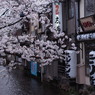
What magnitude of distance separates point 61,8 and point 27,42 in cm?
582

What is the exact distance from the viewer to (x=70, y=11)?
58.5 feet

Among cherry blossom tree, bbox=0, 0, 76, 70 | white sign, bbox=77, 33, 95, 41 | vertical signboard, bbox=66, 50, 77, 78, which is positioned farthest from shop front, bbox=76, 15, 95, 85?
cherry blossom tree, bbox=0, 0, 76, 70

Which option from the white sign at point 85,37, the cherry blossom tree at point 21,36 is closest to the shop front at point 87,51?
the white sign at point 85,37

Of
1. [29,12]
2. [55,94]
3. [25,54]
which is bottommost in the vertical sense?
[55,94]

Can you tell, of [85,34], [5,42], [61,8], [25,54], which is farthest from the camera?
[61,8]

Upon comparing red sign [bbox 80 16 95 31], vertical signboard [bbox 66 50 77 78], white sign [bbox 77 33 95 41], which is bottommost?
vertical signboard [bbox 66 50 77 78]

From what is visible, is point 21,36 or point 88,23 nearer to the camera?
point 21,36

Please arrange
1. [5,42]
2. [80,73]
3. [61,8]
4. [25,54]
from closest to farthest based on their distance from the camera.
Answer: [5,42] → [25,54] → [80,73] → [61,8]

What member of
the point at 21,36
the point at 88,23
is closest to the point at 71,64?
the point at 88,23

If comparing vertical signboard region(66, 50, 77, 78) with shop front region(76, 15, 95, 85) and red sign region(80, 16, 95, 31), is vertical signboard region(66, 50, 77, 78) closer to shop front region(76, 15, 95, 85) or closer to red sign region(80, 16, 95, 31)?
shop front region(76, 15, 95, 85)

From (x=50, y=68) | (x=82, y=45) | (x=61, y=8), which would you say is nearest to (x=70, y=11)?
(x=61, y=8)

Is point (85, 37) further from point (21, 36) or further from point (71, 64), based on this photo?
point (21, 36)

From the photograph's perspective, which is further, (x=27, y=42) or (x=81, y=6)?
(x=81, y=6)

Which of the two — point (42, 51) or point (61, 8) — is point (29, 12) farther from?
point (61, 8)
